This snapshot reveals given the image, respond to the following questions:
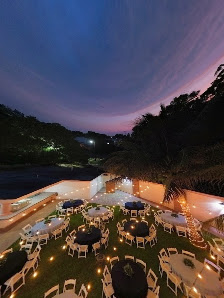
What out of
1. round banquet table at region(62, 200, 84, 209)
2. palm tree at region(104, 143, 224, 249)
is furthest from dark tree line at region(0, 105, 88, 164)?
palm tree at region(104, 143, 224, 249)

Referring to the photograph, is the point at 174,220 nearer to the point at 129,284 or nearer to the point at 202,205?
the point at 202,205

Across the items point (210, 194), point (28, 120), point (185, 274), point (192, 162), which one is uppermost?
point (28, 120)

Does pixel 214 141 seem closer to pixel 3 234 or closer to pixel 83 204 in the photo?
pixel 83 204

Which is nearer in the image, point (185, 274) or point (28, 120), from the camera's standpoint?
point (185, 274)

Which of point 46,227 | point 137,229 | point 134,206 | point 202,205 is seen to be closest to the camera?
point 137,229

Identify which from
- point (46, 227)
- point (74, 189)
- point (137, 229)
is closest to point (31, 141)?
point (74, 189)

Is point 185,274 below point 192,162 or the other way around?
below

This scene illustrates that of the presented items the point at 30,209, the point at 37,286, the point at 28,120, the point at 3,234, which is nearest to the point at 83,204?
the point at 30,209
